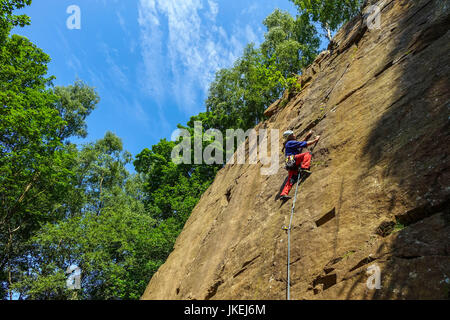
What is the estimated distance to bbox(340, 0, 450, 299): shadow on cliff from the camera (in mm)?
3704

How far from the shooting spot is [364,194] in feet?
16.0

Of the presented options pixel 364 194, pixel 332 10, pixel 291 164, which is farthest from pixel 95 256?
pixel 332 10

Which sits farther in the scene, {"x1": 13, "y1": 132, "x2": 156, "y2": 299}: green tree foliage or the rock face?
{"x1": 13, "y1": 132, "x2": 156, "y2": 299}: green tree foliage

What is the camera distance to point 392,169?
467cm

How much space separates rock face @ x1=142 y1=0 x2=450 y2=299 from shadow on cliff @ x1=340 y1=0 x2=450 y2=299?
0.7 inches

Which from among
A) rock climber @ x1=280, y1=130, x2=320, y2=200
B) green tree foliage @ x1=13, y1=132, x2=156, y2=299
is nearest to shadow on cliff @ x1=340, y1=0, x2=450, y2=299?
rock climber @ x1=280, y1=130, x2=320, y2=200

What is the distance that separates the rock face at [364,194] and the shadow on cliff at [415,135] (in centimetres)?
2

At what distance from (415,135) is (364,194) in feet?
4.22

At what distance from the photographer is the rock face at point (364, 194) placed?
148 inches

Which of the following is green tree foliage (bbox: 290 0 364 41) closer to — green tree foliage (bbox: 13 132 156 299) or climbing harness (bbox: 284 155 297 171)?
climbing harness (bbox: 284 155 297 171)

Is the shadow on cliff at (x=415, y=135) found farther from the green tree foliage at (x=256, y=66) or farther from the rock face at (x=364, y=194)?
the green tree foliage at (x=256, y=66)

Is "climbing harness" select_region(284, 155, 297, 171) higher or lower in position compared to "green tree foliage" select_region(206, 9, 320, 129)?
lower

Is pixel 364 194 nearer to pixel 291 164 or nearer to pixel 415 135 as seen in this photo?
pixel 415 135
